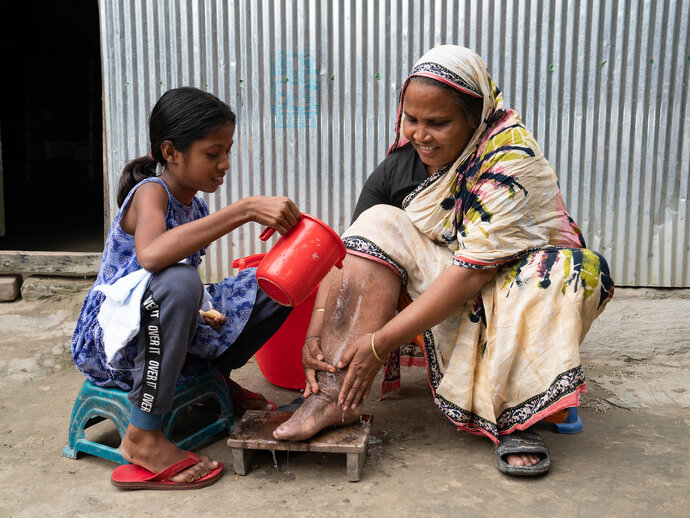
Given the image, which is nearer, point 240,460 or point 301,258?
point 301,258

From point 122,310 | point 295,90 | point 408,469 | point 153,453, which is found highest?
point 295,90

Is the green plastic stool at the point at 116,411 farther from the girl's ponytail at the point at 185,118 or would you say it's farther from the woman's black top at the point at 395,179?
the woman's black top at the point at 395,179

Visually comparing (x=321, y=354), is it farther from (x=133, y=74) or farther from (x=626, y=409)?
(x=133, y=74)

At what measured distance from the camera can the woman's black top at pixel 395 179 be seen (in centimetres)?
253

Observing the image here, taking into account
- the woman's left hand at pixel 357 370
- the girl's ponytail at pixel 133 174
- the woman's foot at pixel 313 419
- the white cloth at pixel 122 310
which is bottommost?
the woman's foot at pixel 313 419

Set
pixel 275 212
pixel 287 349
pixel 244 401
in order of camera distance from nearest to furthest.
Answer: pixel 275 212, pixel 244 401, pixel 287 349

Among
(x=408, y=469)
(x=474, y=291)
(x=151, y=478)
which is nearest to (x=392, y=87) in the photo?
(x=474, y=291)

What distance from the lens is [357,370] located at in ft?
6.55

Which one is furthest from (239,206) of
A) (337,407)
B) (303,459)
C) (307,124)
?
(307,124)

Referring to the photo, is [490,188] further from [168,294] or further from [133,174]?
[133,174]

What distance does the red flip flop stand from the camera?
1891 mm

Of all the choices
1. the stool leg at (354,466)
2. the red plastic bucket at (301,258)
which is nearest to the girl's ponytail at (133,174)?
the red plastic bucket at (301,258)

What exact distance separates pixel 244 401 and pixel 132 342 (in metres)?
0.69

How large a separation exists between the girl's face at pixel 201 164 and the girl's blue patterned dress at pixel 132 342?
0.22 ft
